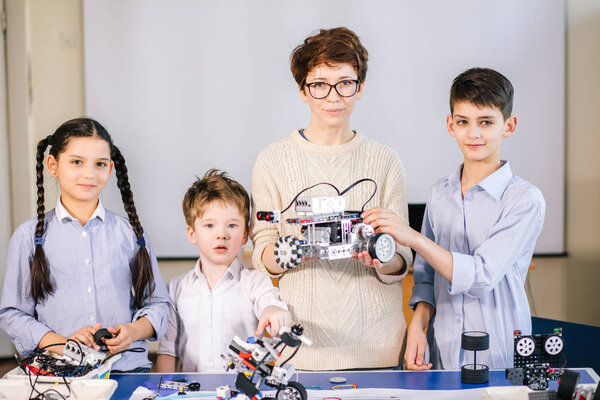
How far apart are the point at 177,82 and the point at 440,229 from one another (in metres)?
3.03

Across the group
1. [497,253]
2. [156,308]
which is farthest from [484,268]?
[156,308]

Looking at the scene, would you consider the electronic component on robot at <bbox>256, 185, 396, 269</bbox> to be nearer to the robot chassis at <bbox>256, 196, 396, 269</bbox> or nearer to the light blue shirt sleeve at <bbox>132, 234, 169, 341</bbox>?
the robot chassis at <bbox>256, 196, 396, 269</bbox>

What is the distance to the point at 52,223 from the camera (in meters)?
2.08

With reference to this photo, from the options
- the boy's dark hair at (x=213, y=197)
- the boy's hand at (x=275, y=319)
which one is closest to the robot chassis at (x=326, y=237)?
the boy's hand at (x=275, y=319)

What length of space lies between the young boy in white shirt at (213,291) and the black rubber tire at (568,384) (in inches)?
36.0

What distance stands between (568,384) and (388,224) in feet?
2.13

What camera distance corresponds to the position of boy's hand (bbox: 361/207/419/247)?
1.87 meters

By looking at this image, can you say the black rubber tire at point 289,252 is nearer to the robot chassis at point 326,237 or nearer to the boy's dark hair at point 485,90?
the robot chassis at point 326,237

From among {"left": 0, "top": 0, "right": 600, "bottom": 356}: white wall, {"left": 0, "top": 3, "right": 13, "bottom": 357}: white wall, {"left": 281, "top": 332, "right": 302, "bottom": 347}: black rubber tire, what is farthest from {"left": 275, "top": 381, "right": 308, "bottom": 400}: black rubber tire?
{"left": 0, "top": 3, "right": 13, "bottom": 357}: white wall

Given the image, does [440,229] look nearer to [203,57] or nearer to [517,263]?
[517,263]

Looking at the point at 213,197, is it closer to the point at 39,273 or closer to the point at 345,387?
the point at 39,273

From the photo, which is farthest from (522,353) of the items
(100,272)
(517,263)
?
(100,272)

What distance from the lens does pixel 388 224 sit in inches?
73.7

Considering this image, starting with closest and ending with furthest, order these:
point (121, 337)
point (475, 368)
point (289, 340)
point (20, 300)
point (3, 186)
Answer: point (289, 340) < point (475, 368) < point (121, 337) < point (20, 300) < point (3, 186)
